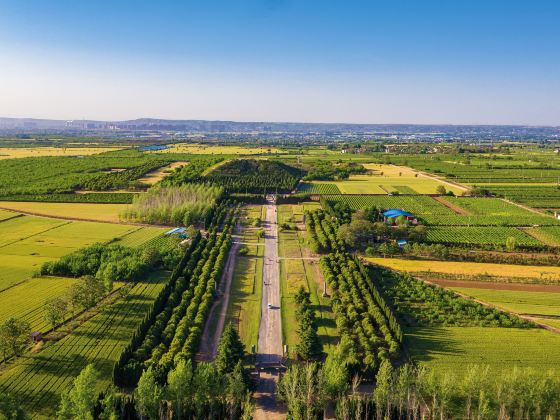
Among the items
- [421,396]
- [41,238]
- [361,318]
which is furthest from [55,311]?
[41,238]

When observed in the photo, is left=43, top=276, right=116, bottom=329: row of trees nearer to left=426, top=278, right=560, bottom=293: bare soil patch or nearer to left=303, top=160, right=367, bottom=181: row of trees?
left=426, top=278, right=560, bottom=293: bare soil patch

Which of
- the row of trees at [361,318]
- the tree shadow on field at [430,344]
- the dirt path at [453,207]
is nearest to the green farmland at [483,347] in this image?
the tree shadow on field at [430,344]

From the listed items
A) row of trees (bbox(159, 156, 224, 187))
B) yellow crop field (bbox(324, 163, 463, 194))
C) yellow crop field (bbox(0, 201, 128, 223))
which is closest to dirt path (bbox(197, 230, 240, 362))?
yellow crop field (bbox(0, 201, 128, 223))

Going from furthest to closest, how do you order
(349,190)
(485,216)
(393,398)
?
(349,190) → (485,216) → (393,398)

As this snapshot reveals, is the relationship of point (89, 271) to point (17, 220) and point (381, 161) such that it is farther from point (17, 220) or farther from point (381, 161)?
point (381, 161)

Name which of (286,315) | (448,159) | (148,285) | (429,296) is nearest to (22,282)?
(148,285)

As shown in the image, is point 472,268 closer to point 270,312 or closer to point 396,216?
point 396,216

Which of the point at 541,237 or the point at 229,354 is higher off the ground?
the point at 541,237
